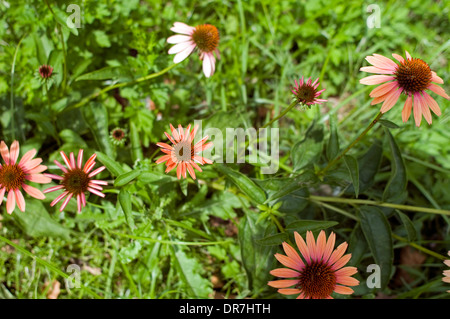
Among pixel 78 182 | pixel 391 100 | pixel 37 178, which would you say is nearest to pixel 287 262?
pixel 391 100

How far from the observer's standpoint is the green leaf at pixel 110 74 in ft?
4.15

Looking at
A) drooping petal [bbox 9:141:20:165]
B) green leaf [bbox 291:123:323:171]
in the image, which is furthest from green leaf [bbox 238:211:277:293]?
drooping petal [bbox 9:141:20:165]

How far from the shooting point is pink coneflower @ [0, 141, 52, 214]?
1.08 meters

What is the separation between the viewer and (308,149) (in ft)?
4.55

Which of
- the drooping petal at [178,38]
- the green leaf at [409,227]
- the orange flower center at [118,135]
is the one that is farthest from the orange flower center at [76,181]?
the green leaf at [409,227]

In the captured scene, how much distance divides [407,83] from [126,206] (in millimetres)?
927

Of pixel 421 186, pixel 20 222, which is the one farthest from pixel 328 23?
pixel 20 222

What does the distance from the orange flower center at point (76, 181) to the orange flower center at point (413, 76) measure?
102 cm

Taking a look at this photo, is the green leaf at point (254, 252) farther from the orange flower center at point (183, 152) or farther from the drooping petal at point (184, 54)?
the drooping petal at point (184, 54)

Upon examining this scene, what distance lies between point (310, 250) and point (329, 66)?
123 centimetres

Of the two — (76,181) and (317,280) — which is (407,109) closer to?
(317,280)

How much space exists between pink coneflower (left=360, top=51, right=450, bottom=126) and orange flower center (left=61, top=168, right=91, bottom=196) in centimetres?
90

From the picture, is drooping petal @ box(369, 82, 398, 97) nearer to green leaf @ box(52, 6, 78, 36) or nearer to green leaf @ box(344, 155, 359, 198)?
green leaf @ box(344, 155, 359, 198)

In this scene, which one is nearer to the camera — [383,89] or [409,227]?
[383,89]
